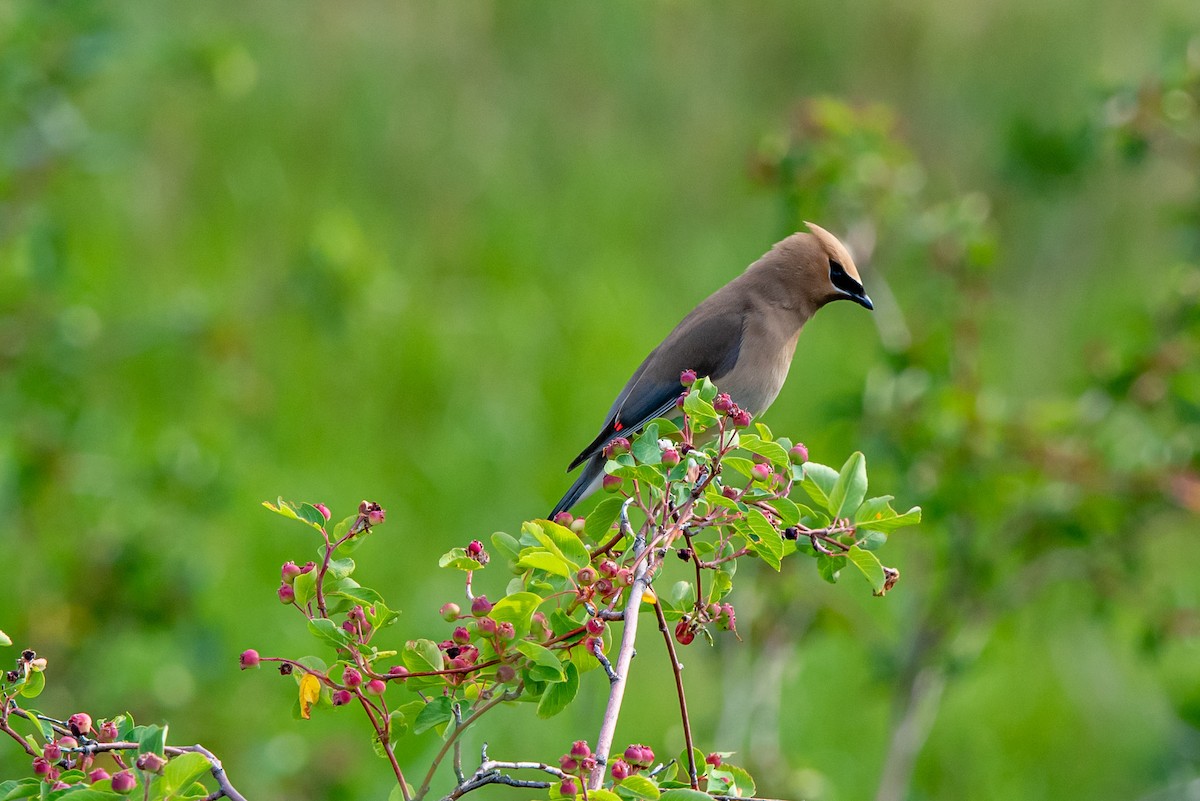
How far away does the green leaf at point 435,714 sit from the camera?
6.42 feet

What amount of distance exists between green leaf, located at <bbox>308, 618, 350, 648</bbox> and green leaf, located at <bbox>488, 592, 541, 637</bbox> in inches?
8.1

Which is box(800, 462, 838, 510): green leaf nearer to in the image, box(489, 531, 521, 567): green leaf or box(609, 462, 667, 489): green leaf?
box(609, 462, 667, 489): green leaf

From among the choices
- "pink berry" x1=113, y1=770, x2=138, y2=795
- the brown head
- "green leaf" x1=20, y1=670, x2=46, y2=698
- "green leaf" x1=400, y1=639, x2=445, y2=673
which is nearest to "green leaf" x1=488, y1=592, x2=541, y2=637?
"green leaf" x1=400, y1=639, x2=445, y2=673

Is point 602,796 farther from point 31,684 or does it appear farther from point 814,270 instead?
point 814,270

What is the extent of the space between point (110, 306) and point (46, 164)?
2.58 meters

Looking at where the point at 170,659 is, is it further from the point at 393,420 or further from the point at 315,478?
the point at 393,420

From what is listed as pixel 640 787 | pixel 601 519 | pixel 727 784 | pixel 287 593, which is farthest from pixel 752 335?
pixel 640 787

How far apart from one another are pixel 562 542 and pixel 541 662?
5.8 inches

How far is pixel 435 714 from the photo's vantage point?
6.45 ft

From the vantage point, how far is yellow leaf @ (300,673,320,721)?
1.97 meters

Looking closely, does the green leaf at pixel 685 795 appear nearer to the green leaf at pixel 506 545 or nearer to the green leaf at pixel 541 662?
the green leaf at pixel 541 662

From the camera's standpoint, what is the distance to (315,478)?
22.5ft

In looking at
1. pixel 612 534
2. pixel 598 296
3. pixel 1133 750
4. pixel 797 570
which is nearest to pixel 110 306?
pixel 598 296

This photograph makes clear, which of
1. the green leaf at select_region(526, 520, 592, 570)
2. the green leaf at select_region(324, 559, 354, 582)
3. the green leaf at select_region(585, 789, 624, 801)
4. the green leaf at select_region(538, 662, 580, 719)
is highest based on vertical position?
the green leaf at select_region(324, 559, 354, 582)
